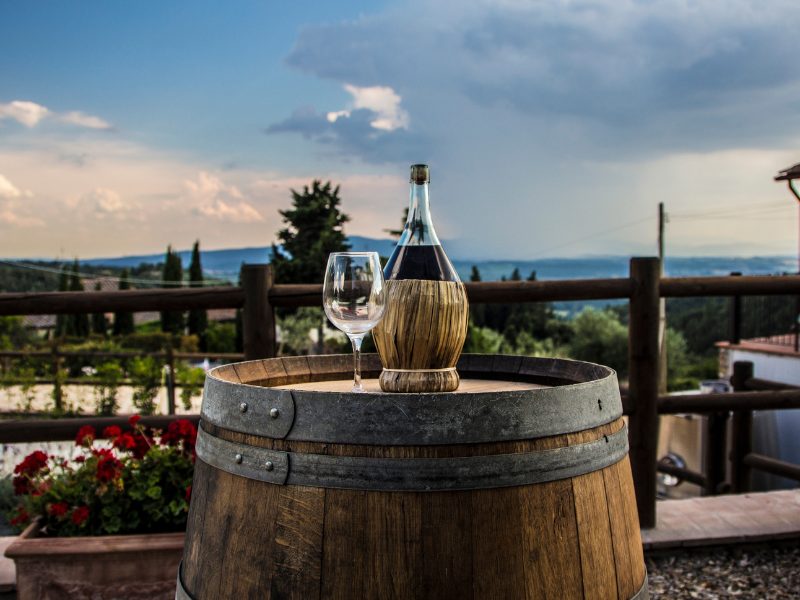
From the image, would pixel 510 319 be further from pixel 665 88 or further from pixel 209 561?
pixel 665 88

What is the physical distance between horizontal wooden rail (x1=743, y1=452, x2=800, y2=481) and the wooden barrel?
13.4ft

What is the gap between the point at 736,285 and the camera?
360 centimetres

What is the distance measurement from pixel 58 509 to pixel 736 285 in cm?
323

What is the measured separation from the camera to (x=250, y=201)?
36.8 metres

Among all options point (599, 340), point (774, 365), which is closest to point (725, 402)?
point (774, 365)

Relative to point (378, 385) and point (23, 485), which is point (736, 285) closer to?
point (378, 385)

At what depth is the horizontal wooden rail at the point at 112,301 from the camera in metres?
3.03

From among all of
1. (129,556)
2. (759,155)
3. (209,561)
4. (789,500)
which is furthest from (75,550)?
(759,155)

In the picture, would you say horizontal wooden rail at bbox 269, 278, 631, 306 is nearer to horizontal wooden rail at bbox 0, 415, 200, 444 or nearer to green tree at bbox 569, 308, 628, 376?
horizontal wooden rail at bbox 0, 415, 200, 444

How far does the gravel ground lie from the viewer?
10.4ft

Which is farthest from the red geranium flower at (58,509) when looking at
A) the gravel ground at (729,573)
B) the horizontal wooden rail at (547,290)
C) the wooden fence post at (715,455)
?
the wooden fence post at (715,455)

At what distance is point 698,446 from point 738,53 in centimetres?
4628

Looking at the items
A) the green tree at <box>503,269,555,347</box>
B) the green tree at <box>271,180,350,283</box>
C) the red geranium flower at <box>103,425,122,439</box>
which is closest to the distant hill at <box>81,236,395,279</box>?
the green tree at <box>271,180,350,283</box>

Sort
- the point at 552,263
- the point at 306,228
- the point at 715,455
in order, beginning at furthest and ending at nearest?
1. the point at 552,263
2. the point at 306,228
3. the point at 715,455
